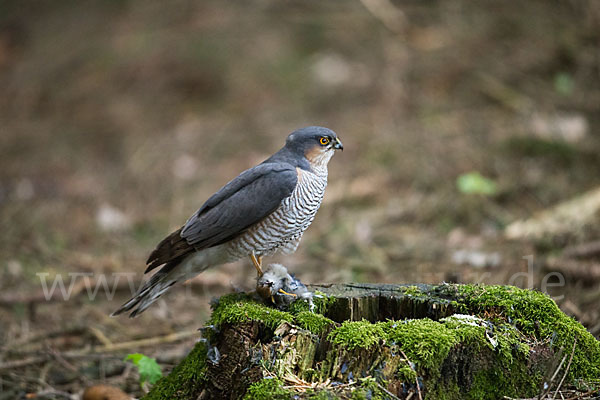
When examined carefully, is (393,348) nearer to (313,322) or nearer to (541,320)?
(313,322)

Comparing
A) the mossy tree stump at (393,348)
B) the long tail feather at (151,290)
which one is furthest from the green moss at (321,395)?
the long tail feather at (151,290)

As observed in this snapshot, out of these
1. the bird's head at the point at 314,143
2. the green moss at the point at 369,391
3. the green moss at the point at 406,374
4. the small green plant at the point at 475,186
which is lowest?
the green moss at the point at 369,391

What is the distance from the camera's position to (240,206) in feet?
12.2

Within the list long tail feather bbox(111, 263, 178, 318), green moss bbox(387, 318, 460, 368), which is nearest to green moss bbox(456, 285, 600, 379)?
green moss bbox(387, 318, 460, 368)

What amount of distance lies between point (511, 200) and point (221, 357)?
5.05 metres

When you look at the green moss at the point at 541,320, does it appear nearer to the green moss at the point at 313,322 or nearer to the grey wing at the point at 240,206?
the green moss at the point at 313,322

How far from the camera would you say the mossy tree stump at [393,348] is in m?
2.53

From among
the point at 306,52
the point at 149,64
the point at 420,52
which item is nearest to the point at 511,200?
the point at 420,52

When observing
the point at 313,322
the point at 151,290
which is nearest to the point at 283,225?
the point at 151,290

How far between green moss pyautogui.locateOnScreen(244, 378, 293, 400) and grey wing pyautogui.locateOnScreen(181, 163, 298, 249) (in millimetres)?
1377

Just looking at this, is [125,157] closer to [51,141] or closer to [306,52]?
[51,141]

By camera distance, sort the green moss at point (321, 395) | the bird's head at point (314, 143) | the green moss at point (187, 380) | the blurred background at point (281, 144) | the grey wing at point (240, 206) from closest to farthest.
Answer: the green moss at point (321, 395), the green moss at point (187, 380), the grey wing at point (240, 206), the bird's head at point (314, 143), the blurred background at point (281, 144)

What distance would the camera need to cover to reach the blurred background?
5422 millimetres

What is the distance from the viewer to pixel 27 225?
7.96 m
